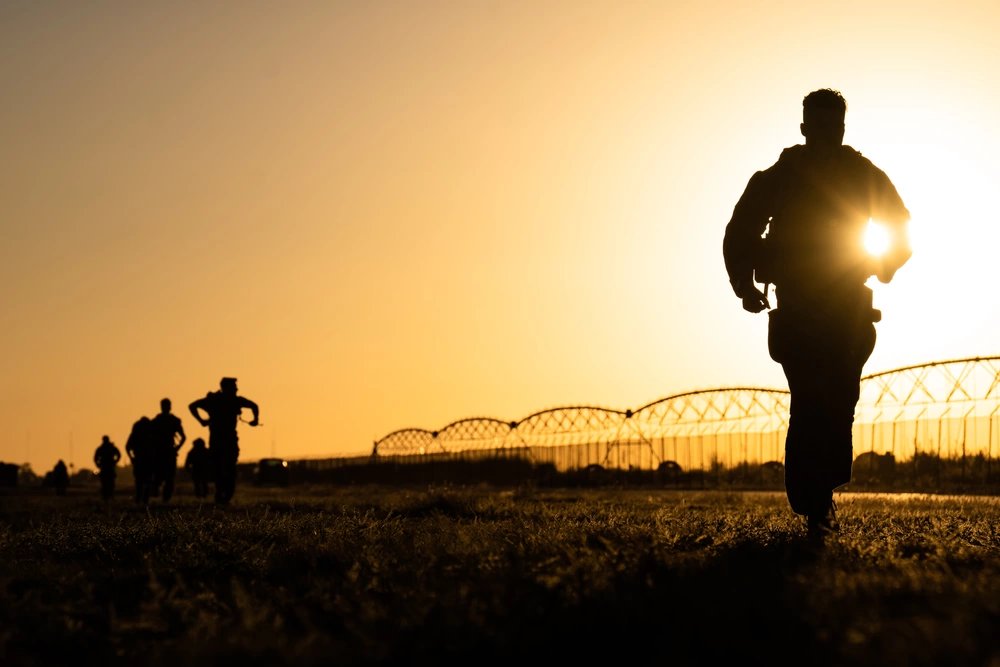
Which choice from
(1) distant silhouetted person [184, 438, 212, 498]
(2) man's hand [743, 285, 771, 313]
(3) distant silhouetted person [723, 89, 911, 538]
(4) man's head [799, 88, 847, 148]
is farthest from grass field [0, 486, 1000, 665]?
(1) distant silhouetted person [184, 438, 212, 498]

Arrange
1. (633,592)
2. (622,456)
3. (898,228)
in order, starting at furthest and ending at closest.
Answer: (622,456), (898,228), (633,592)

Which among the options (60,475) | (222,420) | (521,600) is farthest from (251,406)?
(60,475)

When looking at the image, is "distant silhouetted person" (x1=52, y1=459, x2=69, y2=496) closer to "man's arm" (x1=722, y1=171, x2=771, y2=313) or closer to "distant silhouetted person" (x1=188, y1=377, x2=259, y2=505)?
"distant silhouetted person" (x1=188, y1=377, x2=259, y2=505)

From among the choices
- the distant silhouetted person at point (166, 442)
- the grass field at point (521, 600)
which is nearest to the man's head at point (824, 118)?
the grass field at point (521, 600)

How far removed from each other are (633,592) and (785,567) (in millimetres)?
1065

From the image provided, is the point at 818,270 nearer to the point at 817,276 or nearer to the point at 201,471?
the point at 817,276

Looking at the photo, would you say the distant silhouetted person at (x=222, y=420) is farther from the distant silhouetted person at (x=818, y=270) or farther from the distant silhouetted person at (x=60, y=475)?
the distant silhouetted person at (x=60, y=475)

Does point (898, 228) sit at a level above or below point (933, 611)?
above

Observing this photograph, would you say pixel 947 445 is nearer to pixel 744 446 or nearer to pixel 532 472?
pixel 744 446

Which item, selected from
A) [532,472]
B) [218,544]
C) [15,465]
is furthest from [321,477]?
[218,544]

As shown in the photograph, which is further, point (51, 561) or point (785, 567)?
point (51, 561)

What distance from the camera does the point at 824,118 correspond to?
787cm

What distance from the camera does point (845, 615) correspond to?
12.9 ft

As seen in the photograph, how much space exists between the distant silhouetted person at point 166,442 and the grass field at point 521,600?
60.9 ft
